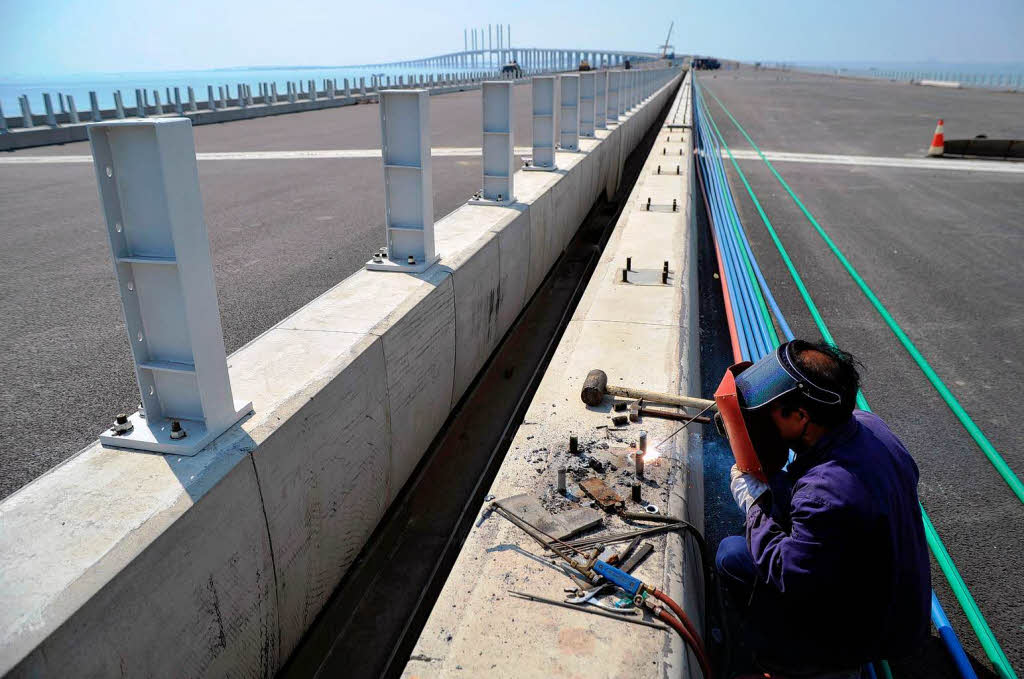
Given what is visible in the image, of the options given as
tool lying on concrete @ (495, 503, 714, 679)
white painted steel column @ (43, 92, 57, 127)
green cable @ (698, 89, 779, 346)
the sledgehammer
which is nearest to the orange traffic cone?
green cable @ (698, 89, 779, 346)

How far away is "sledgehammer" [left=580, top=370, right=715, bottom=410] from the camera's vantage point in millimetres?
4605

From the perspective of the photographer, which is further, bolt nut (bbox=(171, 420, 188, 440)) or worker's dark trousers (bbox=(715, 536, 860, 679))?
bolt nut (bbox=(171, 420, 188, 440))

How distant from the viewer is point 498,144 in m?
8.30

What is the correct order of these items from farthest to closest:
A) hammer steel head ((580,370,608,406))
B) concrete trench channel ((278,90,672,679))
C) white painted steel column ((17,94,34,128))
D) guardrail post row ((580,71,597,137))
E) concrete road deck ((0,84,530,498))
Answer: white painted steel column ((17,94,34,128)), guardrail post row ((580,71,597,137)), concrete road deck ((0,84,530,498)), hammer steel head ((580,370,608,406)), concrete trench channel ((278,90,672,679))

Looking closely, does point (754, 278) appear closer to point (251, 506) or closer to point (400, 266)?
point (400, 266)

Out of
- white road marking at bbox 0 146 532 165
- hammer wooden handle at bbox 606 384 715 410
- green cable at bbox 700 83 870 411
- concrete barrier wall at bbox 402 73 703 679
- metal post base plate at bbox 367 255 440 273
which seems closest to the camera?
concrete barrier wall at bbox 402 73 703 679

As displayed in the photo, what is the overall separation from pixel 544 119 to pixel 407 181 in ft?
17.1

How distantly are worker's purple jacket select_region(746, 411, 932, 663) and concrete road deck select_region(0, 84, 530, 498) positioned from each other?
14.2ft

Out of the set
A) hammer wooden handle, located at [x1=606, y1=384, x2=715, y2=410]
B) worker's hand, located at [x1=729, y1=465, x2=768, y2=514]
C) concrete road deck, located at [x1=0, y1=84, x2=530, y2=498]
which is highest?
worker's hand, located at [x1=729, y1=465, x2=768, y2=514]

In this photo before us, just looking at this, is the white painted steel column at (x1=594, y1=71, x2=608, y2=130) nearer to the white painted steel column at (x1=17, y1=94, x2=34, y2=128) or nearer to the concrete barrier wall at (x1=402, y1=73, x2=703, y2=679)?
the concrete barrier wall at (x1=402, y1=73, x2=703, y2=679)

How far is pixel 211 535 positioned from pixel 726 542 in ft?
8.69

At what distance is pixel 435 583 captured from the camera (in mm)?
5066

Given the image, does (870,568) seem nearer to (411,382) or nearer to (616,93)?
(411,382)

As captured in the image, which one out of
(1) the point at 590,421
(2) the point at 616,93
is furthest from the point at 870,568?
(2) the point at 616,93
